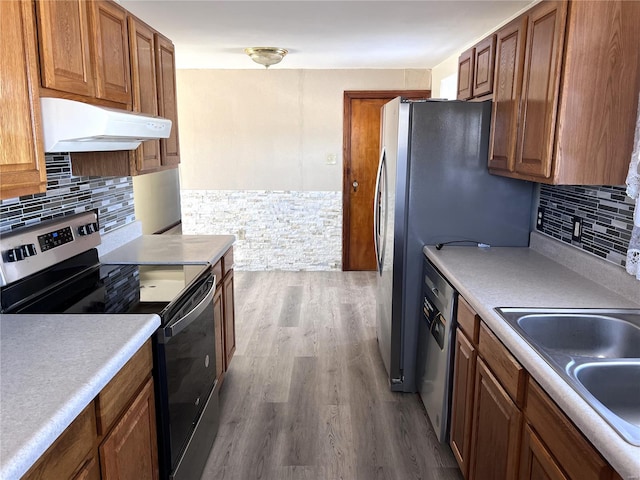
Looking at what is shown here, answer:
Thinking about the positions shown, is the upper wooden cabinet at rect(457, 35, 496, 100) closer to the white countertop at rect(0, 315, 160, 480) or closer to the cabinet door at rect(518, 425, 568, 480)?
the cabinet door at rect(518, 425, 568, 480)

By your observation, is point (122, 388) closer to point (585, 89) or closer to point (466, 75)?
point (585, 89)

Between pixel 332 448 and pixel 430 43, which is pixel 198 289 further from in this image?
pixel 430 43

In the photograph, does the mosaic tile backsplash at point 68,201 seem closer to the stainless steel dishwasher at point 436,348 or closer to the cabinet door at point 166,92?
the cabinet door at point 166,92

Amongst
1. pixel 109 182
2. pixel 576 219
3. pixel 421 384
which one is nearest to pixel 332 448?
pixel 421 384

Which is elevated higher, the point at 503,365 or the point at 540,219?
the point at 540,219

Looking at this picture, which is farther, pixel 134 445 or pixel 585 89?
pixel 585 89

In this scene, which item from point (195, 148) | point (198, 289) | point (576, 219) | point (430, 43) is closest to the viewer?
point (198, 289)

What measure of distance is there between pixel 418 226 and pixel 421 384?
3.00ft

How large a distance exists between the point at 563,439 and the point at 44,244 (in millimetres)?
1947

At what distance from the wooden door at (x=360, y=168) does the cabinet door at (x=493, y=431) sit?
379 cm

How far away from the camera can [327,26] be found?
334cm

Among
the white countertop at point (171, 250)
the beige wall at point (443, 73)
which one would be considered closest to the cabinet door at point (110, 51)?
the white countertop at point (171, 250)

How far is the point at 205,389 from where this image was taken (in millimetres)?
2318

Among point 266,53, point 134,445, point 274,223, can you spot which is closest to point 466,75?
point 266,53
